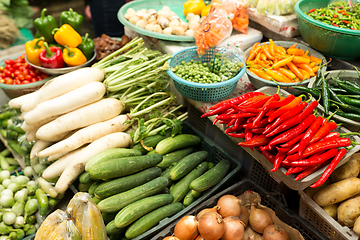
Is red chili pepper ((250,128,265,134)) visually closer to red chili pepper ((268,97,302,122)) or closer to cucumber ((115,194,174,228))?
red chili pepper ((268,97,302,122))

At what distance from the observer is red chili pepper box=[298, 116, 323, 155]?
1.37m

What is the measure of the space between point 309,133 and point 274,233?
652 mm

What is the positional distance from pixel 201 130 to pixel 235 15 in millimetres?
1346

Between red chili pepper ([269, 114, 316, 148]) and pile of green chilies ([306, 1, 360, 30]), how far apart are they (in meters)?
1.20

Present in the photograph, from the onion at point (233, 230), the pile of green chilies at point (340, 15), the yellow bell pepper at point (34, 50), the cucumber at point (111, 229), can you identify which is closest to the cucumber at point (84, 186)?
the cucumber at point (111, 229)

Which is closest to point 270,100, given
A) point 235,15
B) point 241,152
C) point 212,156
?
point 241,152

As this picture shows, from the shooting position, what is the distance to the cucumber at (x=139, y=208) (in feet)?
5.29

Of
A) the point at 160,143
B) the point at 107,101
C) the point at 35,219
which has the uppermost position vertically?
the point at 107,101

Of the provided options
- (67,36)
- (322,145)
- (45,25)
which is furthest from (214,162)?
(45,25)

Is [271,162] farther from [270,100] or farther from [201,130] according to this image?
[201,130]

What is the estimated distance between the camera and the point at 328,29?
6.81 ft

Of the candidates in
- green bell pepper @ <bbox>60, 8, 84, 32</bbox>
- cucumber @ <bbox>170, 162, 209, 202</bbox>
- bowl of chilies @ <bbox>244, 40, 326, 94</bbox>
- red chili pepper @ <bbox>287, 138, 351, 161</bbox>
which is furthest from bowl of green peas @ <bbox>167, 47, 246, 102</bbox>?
green bell pepper @ <bbox>60, 8, 84, 32</bbox>

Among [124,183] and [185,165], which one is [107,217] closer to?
[124,183]

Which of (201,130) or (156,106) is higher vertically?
(156,106)
